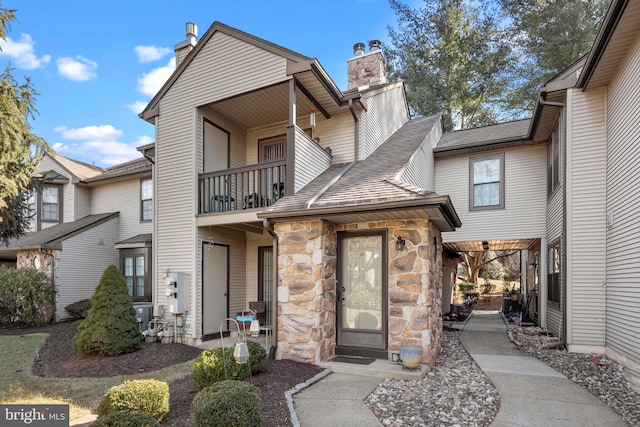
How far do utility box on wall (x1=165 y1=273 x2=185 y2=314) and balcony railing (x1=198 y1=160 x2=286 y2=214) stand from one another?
1.48 m

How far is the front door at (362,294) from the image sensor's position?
20.6 feet

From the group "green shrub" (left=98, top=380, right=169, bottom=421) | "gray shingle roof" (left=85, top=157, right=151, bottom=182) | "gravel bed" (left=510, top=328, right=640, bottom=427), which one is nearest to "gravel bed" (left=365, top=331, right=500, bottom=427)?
"gravel bed" (left=510, top=328, right=640, bottom=427)

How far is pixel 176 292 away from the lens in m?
8.02

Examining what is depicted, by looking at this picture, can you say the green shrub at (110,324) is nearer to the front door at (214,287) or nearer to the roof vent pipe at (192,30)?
the front door at (214,287)

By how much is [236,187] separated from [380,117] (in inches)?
176

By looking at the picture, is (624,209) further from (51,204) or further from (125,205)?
(51,204)

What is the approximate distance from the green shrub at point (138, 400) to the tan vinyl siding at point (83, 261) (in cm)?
923

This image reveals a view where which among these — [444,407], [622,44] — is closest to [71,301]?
[444,407]

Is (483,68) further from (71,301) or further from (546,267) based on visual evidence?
(71,301)

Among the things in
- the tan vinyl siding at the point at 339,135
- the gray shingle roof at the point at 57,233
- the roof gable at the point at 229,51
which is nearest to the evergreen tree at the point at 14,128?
the roof gable at the point at 229,51

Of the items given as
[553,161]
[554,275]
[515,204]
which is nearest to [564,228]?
[554,275]

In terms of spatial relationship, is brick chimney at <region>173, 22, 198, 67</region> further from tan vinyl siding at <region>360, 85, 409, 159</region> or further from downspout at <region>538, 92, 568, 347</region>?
downspout at <region>538, 92, 568, 347</region>

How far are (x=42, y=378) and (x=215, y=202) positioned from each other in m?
4.33

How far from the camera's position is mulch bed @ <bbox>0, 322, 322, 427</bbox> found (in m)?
4.18
